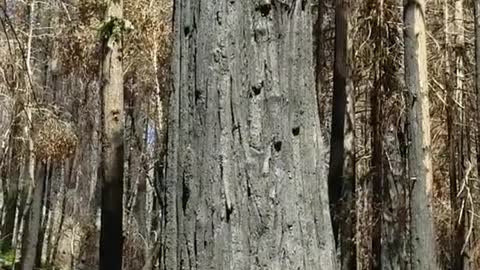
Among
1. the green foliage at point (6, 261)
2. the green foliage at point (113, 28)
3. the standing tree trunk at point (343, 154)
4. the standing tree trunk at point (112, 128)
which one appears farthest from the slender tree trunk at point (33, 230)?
the standing tree trunk at point (343, 154)

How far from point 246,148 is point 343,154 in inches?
431

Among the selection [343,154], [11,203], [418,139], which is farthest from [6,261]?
[418,139]

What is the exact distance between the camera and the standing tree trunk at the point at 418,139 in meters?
11.8

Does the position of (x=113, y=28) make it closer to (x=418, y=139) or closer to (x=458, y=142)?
(x=418, y=139)

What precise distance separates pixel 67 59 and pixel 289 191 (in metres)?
13.0

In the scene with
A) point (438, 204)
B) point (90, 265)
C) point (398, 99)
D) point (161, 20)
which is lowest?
point (90, 265)

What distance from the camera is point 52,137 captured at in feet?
44.8

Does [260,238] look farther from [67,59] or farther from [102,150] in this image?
[67,59]

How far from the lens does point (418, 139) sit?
12.5 meters

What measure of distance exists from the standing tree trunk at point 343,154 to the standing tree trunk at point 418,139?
0.99 metres

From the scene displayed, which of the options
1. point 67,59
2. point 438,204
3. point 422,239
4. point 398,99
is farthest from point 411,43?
point 67,59

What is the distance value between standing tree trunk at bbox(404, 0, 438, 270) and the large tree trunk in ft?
33.0

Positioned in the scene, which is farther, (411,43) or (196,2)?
(411,43)

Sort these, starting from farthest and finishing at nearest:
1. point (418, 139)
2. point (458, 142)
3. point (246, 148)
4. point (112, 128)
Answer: point (458, 142) → point (418, 139) → point (112, 128) → point (246, 148)
